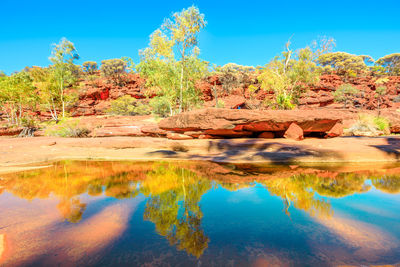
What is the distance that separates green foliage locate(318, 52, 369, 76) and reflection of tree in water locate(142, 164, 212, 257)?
173 feet

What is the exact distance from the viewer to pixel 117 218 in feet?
8.19

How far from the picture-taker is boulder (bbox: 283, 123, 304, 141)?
883cm

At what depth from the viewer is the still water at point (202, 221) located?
5.58 feet

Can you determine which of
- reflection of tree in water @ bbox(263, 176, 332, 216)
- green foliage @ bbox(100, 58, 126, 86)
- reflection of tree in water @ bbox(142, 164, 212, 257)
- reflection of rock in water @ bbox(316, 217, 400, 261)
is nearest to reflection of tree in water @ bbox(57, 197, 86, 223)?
reflection of tree in water @ bbox(142, 164, 212, 257)

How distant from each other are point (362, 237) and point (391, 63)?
229ft

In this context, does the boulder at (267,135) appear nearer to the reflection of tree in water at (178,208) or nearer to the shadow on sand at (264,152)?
the shadow on sand at (264,152)

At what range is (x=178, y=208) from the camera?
9.29ft

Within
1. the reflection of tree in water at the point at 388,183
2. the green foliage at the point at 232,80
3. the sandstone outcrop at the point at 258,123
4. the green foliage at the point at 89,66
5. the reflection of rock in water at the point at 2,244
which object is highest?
the green foliage at the point at 89,66

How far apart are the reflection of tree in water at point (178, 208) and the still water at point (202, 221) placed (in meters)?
0.01

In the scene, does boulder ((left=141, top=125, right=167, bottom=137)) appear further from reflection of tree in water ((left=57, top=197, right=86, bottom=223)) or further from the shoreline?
reflection of tree in water ((left=57, top=197, right=86, bottom=223))

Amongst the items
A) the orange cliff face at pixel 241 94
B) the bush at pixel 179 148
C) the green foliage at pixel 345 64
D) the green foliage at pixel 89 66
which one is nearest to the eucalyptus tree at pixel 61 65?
the orange cliff face at pixel 241 94

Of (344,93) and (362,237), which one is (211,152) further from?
(344,93)

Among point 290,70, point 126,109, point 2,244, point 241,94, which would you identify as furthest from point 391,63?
A: point 2,244

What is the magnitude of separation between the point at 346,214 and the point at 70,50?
94.9 ft
